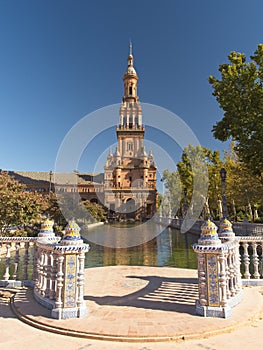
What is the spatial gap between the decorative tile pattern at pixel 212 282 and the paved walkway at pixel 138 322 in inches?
12.1

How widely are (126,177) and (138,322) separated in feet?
190

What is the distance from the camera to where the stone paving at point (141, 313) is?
3.91 metres

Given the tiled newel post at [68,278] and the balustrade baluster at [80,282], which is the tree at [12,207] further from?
the balustrade baluster at [80,282]

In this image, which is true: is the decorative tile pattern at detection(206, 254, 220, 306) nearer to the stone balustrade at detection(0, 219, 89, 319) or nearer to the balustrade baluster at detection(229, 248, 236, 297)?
the balustrade baluster at detection(229, 248, 236, 297)

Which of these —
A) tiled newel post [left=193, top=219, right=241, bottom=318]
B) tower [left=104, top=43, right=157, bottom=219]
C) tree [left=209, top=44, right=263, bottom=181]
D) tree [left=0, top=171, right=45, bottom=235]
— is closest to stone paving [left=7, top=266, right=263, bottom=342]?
tiled newel post [left=193, top=219, right=241, bottom=318]

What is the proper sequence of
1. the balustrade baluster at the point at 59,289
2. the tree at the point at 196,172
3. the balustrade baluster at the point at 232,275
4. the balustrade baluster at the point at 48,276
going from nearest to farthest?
1. the balustrade baluster at the point at 59,289
2. the balustrade baluster at the point at 232,275
3. the balustrade baluster at the point at 48,276
4. the tree at the point at 196,172

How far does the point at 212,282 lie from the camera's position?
4.54 metres

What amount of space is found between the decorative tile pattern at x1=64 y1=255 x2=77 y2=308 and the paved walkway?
32 cm

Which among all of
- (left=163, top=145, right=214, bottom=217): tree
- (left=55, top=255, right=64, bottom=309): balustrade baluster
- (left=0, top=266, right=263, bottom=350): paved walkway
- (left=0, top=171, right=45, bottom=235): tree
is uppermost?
(left=163, top=145, right=214, bottom=217): tree

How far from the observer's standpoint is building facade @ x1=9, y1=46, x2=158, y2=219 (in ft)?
188

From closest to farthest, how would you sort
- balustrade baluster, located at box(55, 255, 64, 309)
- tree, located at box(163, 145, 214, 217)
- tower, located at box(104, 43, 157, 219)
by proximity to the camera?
balustrade baluster, located at box(55, 255, 64, 309), tree, located at box(163, 145, 214, 217), tower, located at box(104, 43, 157, 219)

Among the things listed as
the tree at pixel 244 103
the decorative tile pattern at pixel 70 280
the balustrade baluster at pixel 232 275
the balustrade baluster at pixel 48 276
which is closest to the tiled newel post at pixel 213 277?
the balustrade baluster at pixel 232 275

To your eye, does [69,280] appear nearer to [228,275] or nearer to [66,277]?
[66,277]

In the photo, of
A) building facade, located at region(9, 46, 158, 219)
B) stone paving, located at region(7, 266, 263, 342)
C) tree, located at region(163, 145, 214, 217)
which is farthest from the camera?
building facade, located at region(9, 46, 158, 219)
